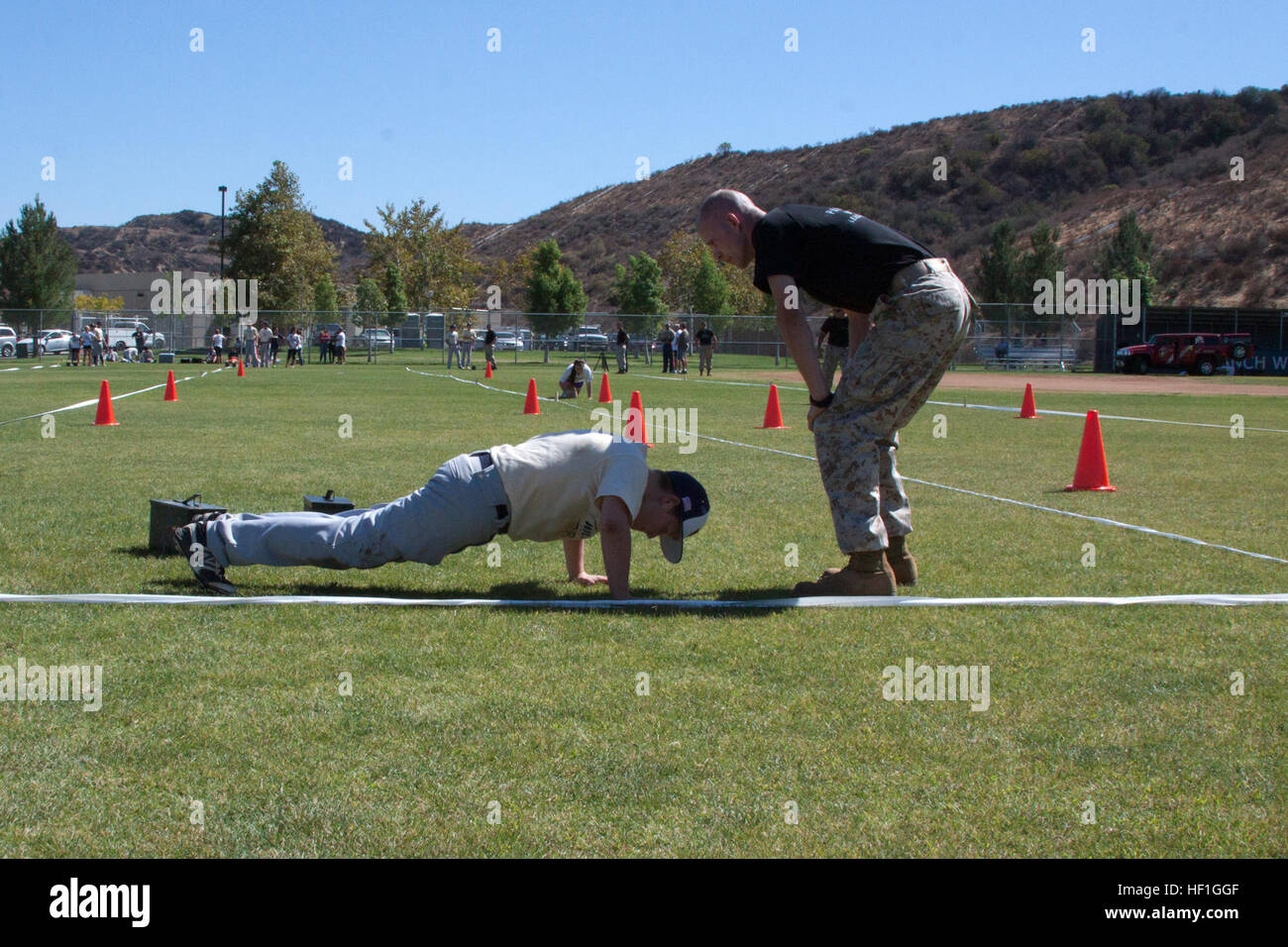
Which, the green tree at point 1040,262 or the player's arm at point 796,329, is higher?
the green tree at point 1040,262

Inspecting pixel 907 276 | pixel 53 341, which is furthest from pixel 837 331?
pixel 53 341

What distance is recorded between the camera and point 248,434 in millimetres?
14781

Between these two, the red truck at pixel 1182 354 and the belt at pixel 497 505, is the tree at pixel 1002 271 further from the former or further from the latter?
the belt at pixel 497 505

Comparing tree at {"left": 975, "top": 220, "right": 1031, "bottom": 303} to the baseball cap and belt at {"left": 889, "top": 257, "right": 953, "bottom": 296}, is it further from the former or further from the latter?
the baseball cap

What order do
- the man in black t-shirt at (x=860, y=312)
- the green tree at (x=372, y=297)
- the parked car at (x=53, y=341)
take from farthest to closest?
the green tree at (x=372, y=297) → the parked car at (x=53, y=341) → the man in black t-shirt at (x=860, y=312)

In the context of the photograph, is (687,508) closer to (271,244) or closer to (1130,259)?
(1130,259)

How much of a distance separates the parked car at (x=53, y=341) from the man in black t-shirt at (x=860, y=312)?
60026 millimetres

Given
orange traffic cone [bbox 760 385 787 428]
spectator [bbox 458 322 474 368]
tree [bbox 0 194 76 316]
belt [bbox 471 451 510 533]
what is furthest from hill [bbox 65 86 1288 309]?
belt [bbox 471 451 510 533]

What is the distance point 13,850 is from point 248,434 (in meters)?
12.5

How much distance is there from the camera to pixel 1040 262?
68.1 metres

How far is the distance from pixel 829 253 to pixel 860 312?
0.42 metres

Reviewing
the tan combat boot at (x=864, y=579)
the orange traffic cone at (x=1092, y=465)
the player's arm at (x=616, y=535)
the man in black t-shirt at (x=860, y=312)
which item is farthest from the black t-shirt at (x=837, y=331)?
the orange traffic cone at (x=1092, y=465)

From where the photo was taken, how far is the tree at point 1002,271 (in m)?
68.5
